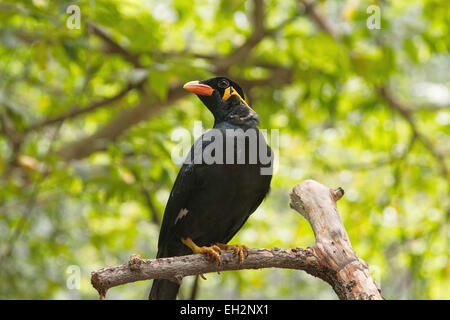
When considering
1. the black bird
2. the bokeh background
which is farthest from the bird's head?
the bokeh background

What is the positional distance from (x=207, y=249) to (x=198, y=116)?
3094mm

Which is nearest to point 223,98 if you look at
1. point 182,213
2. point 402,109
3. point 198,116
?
point 182,213

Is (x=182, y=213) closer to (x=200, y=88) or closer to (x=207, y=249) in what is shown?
(x=207, y=249)

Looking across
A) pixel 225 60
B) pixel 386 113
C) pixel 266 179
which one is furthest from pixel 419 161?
pixel 266 179

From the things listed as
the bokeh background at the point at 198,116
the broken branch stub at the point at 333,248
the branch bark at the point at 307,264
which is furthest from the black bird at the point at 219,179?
the bokeh background at the point at 198,116

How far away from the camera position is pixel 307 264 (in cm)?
221

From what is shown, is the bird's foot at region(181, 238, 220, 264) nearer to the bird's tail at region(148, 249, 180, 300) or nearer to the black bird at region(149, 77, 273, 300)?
the black bird at region(149, 77, 273, 300)

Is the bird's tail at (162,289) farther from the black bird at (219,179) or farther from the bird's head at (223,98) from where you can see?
the bird's head at (223,98)

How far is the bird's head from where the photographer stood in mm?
2662

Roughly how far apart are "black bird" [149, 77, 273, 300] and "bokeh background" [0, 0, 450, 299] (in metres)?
1.06

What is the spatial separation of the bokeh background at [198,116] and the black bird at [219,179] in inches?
41.8

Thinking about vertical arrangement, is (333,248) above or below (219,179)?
below

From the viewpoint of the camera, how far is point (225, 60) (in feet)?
17.0
